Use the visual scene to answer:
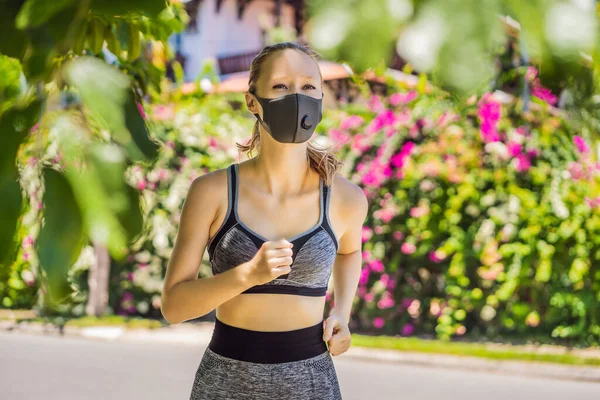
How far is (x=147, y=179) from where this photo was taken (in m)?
1.03

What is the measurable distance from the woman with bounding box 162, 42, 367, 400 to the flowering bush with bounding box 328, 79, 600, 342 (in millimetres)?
4873

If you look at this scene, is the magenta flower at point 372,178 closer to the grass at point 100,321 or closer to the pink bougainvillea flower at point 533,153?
the pink bougainvillea flower at point 533,153

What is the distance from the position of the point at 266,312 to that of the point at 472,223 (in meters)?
5.36

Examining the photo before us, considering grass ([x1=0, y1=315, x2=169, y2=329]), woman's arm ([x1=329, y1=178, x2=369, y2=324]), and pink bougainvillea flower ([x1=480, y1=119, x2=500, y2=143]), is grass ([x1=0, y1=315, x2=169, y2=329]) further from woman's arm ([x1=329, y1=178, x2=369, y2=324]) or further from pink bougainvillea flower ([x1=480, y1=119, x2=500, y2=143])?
woman's arm ([x1=329, y1=178, x2=369, y2=324])

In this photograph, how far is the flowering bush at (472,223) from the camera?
6.90 m

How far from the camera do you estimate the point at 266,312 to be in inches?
80.8

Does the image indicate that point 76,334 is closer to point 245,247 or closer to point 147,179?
point 245,247

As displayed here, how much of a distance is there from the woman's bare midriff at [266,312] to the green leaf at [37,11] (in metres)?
1.25

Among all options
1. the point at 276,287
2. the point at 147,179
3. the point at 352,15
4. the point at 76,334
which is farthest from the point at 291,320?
the point at 76,334

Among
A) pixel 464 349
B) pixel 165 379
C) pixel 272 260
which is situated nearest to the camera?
pixel 272 260

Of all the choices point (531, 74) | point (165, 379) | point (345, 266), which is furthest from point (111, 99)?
point (165, 379)

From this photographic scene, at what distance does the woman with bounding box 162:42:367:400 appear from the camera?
1995 millimetres

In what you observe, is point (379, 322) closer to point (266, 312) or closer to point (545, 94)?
point (266, 312)

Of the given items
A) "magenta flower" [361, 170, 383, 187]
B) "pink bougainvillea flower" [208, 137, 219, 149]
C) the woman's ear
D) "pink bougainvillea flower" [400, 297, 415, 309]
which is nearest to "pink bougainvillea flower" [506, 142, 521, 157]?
"magenta flower" [361, 170, 383, 187]
